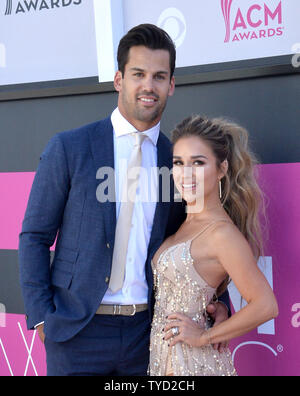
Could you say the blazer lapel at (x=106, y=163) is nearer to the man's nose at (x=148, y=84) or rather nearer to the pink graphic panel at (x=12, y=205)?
the man's nose at (x=148, y=84)

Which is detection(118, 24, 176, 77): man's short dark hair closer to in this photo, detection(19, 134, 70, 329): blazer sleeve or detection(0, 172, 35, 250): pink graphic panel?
detection(19, 134, 70, 329): blazer sleeve

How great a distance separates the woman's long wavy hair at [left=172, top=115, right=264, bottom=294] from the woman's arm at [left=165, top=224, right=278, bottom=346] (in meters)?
0.25

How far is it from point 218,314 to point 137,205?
1.81 feet

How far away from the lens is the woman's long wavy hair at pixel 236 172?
2252mm

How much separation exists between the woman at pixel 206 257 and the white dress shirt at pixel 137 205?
0.08 m

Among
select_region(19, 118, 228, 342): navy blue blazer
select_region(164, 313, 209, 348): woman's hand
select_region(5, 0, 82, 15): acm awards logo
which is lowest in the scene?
select_region(164, 313, 209, 348): woman's hand

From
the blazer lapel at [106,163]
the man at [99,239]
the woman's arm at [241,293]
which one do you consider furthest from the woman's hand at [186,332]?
the blazer lapel at [106,163]

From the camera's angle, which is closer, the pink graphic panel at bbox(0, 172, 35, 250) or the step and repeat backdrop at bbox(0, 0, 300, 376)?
the step and repeat backdrop at bbox(0, 0, 300, 376)

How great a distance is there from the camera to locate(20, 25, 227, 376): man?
2219 millimetres

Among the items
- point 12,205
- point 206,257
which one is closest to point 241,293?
point 206,257

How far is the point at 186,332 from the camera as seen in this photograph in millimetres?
2074

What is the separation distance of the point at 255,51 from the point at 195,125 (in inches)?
29.3

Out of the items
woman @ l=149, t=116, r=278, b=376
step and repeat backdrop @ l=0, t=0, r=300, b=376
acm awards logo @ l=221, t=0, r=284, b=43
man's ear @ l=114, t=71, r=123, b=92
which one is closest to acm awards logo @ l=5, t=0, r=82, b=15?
step and repeat backdrop @ l=0, t=0, r=300, b=376

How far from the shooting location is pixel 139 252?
2.30m
